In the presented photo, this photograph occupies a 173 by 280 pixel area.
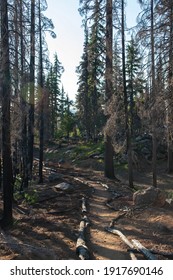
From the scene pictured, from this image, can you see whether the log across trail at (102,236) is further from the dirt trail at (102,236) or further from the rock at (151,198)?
the rock at (151,198)

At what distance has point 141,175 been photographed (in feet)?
92.7

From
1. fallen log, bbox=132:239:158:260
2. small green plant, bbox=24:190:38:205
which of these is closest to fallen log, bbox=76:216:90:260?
fallen log, bbox=132:239:158:260

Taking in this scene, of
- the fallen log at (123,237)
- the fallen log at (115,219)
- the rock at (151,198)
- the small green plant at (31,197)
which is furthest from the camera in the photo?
the small green plant at (31,197)

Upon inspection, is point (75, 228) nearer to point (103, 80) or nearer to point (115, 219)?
point (115, 219)

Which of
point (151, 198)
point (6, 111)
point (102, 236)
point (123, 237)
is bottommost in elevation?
point (102, 236)

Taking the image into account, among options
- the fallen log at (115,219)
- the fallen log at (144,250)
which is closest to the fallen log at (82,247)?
the fallen log at (115,219)

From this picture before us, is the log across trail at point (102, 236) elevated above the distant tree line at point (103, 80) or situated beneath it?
situated beneath

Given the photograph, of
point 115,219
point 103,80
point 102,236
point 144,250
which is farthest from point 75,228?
point 103,80

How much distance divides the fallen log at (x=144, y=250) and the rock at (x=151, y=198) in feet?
13.3

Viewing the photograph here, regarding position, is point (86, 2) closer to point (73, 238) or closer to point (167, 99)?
point (167, 99)

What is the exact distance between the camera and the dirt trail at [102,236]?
8344mm

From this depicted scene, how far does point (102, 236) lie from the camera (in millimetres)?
9953

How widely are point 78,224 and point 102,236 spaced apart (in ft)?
4.49

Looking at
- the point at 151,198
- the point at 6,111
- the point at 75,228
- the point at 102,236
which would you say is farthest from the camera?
the point at 151,198
